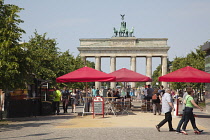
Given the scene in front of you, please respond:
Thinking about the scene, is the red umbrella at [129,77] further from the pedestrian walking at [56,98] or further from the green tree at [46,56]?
the green tree at [46,56]

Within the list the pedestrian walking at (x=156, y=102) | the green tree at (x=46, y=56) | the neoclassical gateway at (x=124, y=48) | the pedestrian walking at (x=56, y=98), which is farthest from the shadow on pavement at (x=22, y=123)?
the neoclassical gateway at (x=124, y=48)

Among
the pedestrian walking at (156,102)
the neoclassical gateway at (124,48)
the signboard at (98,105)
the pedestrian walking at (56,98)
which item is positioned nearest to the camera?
the signboard at (98,105)

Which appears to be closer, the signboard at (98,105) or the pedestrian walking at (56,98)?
the signboard at (98,105)

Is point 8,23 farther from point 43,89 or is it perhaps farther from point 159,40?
point 159,40

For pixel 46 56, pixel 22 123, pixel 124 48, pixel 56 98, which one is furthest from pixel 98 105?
pixel 124 48

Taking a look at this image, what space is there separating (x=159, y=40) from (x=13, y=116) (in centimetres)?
7885

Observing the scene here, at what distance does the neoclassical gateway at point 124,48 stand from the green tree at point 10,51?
79448 millimetres

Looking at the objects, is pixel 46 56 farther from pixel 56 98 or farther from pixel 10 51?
pixel 10 51

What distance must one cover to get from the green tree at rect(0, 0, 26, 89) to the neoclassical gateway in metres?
79.4

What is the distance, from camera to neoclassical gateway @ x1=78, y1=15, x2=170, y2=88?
100062 mm

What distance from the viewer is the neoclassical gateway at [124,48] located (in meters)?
100

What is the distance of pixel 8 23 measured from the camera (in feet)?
68.1

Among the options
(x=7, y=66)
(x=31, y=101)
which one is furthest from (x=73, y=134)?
(x=31, y=101)

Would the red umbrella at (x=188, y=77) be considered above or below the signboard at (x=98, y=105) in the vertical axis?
above
